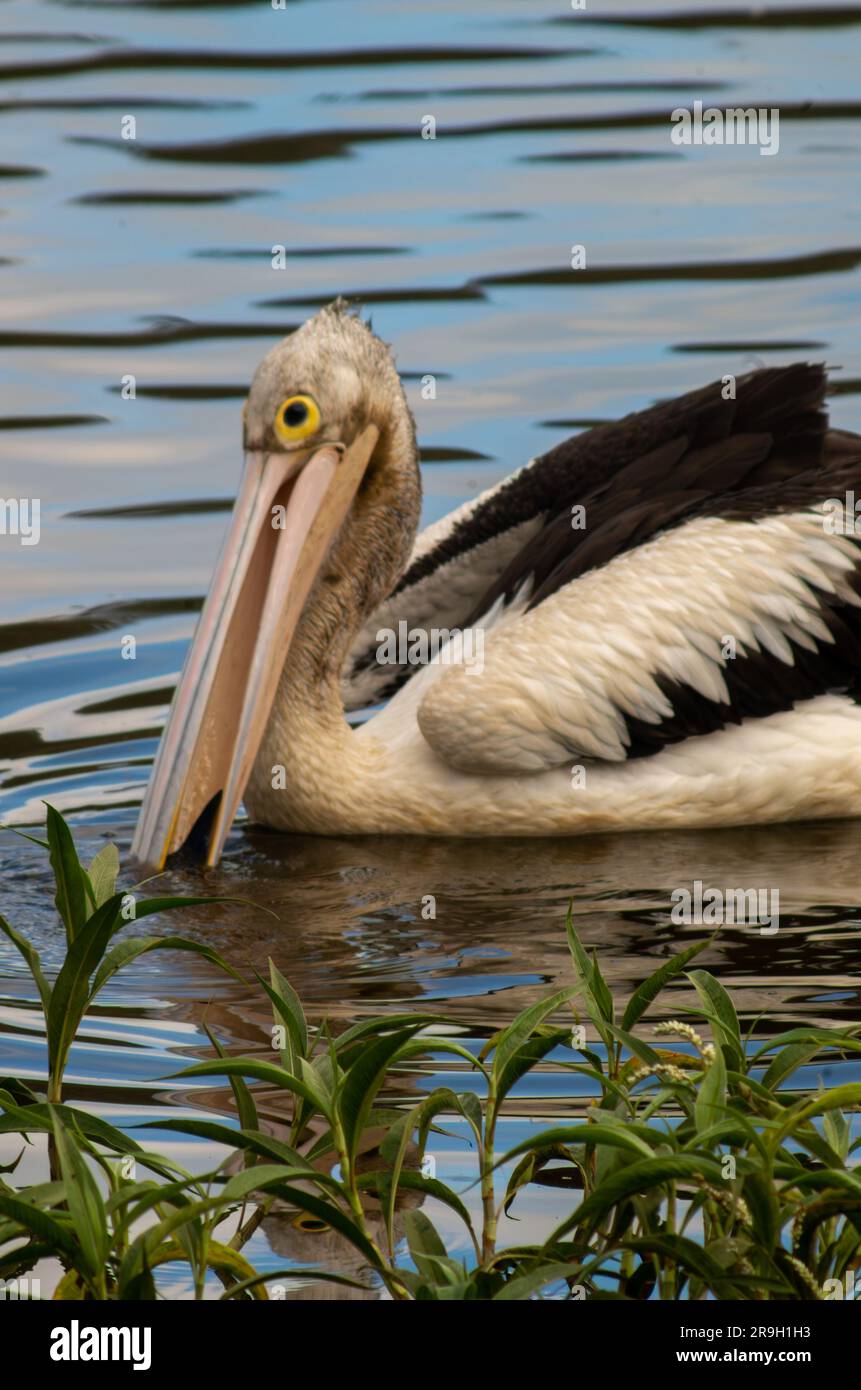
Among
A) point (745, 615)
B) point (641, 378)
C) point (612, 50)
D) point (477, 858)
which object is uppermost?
point (612, 50)

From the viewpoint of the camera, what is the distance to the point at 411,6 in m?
14.5

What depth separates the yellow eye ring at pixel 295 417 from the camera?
19.5 ft

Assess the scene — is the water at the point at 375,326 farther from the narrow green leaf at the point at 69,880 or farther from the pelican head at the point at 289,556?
the narrow green leaf at the point at 69,880

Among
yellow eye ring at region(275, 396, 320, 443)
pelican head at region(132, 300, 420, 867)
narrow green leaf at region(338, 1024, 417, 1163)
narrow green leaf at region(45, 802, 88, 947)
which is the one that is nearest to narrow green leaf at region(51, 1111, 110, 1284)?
narrow green leaf at region(338, 1024, 417, 1163)

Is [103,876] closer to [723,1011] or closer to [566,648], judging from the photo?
[723,1011]

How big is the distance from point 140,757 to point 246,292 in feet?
14.3

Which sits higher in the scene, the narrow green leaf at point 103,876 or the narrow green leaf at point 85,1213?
the narrow green leaf at point 103,876

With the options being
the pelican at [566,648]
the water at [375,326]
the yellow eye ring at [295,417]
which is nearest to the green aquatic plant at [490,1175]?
the water at [375,326]

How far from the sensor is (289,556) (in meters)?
5.91

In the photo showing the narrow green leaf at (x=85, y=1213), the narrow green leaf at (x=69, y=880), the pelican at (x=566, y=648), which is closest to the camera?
the narrow green leaf at (x=85, y=1213)

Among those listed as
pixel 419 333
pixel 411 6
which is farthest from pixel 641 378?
pixel 411 6

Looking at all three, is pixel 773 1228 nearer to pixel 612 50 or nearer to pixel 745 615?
pixel 745 615

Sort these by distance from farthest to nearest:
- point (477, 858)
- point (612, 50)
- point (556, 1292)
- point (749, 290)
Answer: point (612, 50) < point (749, 290) < point (477, 858) < point (556, 1292)

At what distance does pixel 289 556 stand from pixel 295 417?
337 mm
